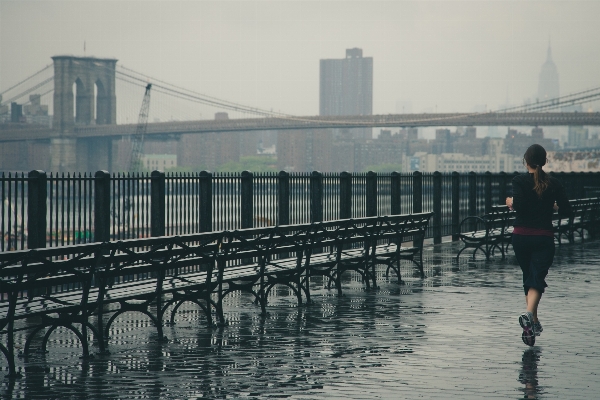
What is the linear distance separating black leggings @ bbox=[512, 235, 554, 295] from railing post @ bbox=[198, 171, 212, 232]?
6007mm

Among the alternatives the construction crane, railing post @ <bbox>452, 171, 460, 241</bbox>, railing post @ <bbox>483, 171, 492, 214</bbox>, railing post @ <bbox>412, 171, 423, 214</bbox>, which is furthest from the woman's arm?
the construction crane

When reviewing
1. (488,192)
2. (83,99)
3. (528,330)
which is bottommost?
(528,330)

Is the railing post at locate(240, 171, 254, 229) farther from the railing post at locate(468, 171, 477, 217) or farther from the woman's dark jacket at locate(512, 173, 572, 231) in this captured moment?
the railing post at locate(468, 171, 477, 217)

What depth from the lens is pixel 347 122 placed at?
76188 millimetres

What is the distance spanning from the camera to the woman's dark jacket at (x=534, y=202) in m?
7.45

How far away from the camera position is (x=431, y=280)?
12.0 m

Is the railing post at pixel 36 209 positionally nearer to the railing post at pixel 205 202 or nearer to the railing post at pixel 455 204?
the railing post at pixel 205 202

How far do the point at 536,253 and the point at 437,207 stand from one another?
12289 mm

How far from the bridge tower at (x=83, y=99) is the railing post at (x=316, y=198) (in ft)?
238

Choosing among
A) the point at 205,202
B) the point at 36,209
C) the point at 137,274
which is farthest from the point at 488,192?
the point at 137,274

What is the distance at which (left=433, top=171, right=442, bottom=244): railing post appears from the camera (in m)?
19.3

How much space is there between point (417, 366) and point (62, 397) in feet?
8.13

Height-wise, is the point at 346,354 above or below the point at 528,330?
below

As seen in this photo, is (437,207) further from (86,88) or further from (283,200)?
(86,88)
